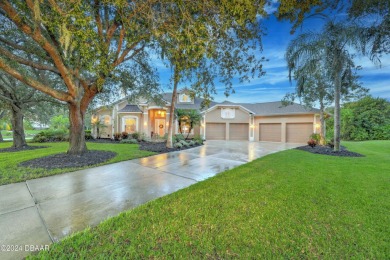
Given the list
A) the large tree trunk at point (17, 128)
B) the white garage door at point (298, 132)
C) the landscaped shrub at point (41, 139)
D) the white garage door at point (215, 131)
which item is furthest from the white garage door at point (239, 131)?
the landscaped shrub at point (41, 139)

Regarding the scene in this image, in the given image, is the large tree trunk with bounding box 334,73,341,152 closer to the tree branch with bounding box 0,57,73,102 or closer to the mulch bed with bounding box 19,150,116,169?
the mulch bed with bounding box 19,150,116,169

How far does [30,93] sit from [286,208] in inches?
629

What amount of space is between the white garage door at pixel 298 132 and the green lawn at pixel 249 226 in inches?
579

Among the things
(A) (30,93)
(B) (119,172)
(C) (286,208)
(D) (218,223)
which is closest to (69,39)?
(B) (119,172)

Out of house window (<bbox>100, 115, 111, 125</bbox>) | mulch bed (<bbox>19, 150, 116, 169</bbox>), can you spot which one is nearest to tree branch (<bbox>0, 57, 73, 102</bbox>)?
mulch bed (<bbox>19, 150, 116, 169</bbox>)

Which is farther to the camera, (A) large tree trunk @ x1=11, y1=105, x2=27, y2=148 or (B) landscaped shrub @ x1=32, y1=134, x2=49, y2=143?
(B) landscaped shrub @ x1=32, y1=134, x2=49, y2=143

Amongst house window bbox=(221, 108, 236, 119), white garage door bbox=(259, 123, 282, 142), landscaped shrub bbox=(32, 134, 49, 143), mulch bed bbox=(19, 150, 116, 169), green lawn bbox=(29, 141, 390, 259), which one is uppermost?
house window bbox=(221, 108, 236, 119)

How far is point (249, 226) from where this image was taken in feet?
8.02

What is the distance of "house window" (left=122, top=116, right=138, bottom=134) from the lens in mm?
17938

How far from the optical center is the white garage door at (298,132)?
55.2ft

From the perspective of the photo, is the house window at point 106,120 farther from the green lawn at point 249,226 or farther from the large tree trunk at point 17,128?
the green lawn at point 249,226

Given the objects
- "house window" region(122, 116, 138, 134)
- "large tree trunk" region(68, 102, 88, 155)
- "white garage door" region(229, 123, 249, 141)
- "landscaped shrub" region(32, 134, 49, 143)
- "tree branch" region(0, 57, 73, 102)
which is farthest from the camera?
"white garage door" region(229, 123, 249, 141)

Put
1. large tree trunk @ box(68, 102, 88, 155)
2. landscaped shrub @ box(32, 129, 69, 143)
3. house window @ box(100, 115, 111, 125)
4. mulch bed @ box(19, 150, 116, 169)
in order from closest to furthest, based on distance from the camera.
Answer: mulch bed @ box(19, 150, 116, 169), large tree trunk @ box(68, 102, 88, 155), landscaped shrub @ box(32, 129, 69, 143), house window @ box(100, 115, 111, 125)

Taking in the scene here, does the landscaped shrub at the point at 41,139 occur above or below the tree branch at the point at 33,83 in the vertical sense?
below
